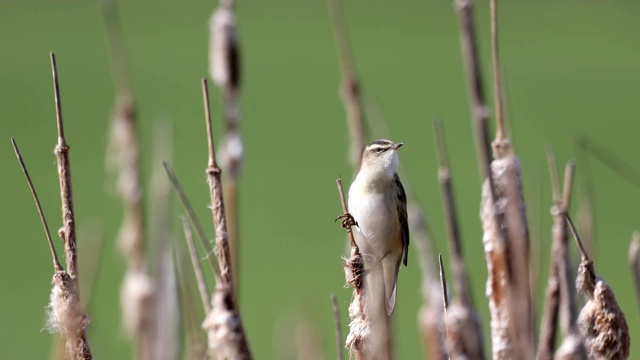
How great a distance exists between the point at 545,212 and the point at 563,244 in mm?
12055

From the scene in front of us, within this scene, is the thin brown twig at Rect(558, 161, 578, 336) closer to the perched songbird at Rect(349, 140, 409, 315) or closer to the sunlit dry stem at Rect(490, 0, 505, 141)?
the sunlit dry stem at Rect(490, 0, 505, 141)

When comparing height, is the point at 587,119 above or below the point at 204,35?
below

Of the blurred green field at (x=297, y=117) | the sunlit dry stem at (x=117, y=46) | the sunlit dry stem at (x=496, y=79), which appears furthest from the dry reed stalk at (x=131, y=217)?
the blurred green field at (x=297, y=117)

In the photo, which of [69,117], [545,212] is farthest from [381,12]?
[545,212]

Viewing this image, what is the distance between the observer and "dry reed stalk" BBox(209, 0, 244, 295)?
168cm

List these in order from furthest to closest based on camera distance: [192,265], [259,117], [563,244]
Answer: [259,117] < [192,265] < [563,244]

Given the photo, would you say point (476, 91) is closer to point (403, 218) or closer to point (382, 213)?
point (382, 213)

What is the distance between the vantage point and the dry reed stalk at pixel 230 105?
1.68 metres

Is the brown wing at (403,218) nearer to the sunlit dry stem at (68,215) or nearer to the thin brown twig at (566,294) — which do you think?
the sunlit dry stem at (68,215)

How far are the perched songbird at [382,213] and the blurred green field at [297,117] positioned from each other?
3745mm

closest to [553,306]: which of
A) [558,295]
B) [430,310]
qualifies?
[558,295]

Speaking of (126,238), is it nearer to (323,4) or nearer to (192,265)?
(192,265)

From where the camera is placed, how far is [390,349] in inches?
64.2

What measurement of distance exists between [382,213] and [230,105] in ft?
7.53
